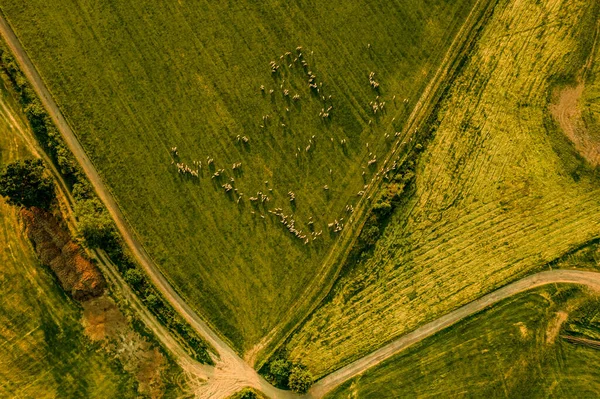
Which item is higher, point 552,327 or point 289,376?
point 289,376

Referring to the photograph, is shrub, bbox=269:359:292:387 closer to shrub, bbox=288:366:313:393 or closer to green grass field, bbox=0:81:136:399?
shrub, bbox=288:366:313:393

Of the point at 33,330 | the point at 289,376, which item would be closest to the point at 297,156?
the point at 289,376

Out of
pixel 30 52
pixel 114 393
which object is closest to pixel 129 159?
pixel 30 52

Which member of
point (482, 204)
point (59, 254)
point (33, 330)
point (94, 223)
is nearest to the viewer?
point (94, 223)

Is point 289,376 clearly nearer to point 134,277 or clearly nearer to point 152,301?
point 152,301

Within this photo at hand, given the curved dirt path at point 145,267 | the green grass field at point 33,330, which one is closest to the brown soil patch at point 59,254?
the green grass field at point 33,330

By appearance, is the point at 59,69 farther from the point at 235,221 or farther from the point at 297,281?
the point at 297,281
